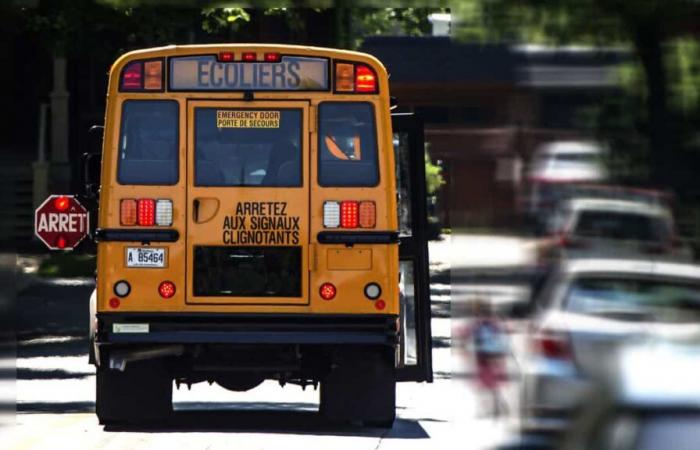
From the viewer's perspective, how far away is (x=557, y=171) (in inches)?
149

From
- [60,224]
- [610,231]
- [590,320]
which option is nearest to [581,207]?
[610,231]

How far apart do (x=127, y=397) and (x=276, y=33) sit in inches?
946

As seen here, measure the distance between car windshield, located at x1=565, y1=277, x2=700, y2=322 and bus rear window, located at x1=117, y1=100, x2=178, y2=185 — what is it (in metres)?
6.91

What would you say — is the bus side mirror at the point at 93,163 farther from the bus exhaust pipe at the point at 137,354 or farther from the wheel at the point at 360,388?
the wheel at the point at 360,388

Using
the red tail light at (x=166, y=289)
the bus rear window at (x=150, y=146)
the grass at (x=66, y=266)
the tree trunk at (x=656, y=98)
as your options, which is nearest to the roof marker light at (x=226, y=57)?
the bus rear window at (x=150, y=146)

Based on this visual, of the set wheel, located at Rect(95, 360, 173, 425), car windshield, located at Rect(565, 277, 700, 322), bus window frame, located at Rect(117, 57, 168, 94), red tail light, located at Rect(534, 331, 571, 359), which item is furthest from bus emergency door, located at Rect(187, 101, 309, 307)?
car windshield, located at Rect(565, 277, 700, 322)

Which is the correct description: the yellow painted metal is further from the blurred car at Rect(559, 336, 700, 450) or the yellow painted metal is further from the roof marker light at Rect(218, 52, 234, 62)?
the blurred car at Rect(559, 336, 700, 450)

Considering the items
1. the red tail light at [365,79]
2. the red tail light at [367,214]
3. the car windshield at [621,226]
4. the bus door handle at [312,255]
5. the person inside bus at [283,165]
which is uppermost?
the red tail light at [365,79]

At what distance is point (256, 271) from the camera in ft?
34.2

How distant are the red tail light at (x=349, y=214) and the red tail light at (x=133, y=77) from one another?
5.27 ft

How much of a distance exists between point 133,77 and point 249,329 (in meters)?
1.89

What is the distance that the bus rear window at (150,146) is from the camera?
10469 millimetres

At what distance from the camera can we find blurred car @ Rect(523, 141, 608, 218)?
11.6 feet

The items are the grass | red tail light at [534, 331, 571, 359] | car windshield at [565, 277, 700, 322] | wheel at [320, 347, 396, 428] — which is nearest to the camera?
car windshield at [565, 277, 700, 322]
